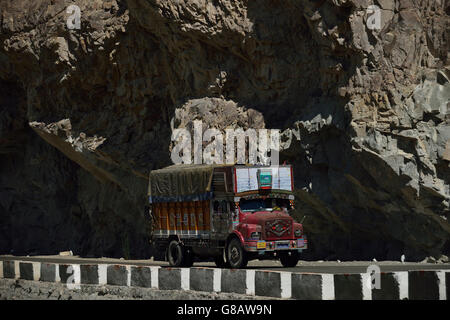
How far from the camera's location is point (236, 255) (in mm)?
25266

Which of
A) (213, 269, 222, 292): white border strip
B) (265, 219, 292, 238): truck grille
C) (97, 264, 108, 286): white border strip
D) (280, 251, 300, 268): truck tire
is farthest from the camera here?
(280, 251, 300, 268): truck tire

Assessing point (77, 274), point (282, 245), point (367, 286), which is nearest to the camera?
point (367, 286)

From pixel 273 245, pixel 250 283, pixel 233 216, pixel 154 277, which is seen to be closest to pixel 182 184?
pixel 233 216

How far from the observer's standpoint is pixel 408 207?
96.5 ft

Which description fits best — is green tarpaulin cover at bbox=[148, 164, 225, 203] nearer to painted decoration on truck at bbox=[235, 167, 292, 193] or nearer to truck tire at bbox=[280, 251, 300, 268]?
painted decoration on truck at bbox=[235, 167, 292, 193]

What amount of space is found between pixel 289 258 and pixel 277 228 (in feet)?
4.77

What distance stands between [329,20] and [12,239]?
98.9 ft

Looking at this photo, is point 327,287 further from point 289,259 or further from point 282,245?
point 289,259

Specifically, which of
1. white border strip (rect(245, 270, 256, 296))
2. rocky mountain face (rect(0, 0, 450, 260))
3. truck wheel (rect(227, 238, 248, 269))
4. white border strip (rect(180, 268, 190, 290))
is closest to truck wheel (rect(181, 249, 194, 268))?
truck wheel (rect(227, 238, 248, 269))

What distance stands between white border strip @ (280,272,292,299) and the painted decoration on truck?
7.33 m

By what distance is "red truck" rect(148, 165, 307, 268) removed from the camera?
25141 millimetres

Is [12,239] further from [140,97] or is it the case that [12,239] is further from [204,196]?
[204,196]

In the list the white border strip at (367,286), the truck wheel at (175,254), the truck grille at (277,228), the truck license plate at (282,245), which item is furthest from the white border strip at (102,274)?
the white border strip at (367,286)

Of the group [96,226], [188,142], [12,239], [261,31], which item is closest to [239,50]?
[261,31]
